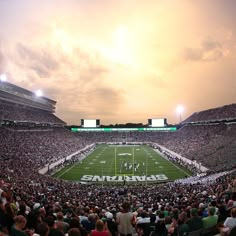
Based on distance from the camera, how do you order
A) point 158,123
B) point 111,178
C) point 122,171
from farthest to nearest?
1. point 158,123
2. point 122,171
3. point 111,178

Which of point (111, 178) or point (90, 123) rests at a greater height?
point (90, 123)

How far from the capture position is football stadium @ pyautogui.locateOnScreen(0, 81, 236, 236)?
334 inches

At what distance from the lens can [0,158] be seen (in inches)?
1529

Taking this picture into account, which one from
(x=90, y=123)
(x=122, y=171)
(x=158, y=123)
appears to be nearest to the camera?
(x=122, y=171)

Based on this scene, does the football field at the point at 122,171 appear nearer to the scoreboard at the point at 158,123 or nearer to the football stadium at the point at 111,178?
the football stadium at the point at 111,178

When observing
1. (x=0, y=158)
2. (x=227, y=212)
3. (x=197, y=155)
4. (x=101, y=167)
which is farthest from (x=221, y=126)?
(x=227, y=212)

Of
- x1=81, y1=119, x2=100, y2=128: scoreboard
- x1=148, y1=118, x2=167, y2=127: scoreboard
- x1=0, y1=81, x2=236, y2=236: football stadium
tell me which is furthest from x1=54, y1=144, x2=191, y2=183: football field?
x1=81, y1=119, x2=100, y2=128: scoreboard

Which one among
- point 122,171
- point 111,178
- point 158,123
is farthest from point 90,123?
point 111,178

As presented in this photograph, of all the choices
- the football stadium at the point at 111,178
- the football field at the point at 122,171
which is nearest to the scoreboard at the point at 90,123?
the football stadium at the point at 111,178

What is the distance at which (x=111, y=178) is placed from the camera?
40500 millimetres

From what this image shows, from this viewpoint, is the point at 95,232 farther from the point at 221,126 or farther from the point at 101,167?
the point at 221,126

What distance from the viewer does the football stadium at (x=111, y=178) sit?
27.8 feet

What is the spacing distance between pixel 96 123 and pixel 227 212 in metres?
119

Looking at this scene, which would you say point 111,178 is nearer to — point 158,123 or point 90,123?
point 158,123
